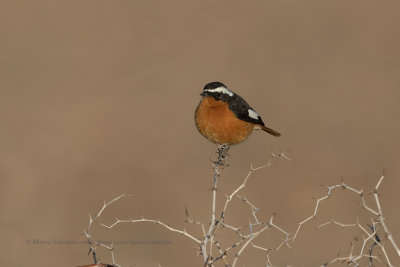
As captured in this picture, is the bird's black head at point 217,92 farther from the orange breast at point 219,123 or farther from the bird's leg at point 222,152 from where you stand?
the bird's leg at point 222,152

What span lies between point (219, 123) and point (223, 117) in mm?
132

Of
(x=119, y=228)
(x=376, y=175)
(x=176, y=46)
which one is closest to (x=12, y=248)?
(x=119, y=228)

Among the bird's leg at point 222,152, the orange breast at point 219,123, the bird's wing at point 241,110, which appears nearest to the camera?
the bird's leg at point 222,152

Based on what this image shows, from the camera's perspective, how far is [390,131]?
1914 cm

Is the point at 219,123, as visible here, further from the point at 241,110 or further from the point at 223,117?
the point at 241,110

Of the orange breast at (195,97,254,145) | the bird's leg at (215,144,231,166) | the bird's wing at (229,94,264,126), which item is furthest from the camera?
the bird's wing at (229,94,264,126)

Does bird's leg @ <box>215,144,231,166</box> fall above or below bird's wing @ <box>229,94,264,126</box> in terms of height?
below

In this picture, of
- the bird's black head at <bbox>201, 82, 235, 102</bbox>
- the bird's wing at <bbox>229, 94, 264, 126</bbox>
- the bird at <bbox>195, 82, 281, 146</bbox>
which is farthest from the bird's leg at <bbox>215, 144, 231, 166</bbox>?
the bird's black head at <bbox>201, 82, 235, 102</bbox>

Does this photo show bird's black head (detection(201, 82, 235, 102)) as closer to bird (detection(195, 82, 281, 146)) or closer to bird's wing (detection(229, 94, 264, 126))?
bird (detection(195, 82, 281, 146))

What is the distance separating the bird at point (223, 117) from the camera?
8.95m

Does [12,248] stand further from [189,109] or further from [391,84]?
[391,84]

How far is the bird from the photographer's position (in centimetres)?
895

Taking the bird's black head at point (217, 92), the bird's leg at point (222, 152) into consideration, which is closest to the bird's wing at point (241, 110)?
the bird's black head at point (217, 92)

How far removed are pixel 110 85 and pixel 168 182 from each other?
19.1ft
